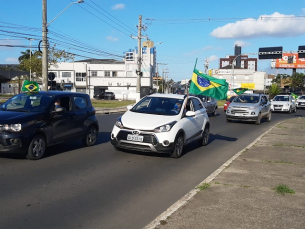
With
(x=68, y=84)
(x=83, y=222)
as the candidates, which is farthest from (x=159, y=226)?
(x=68, y=84)

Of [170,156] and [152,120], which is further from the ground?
[152,120]

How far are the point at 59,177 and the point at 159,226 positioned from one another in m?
3.24

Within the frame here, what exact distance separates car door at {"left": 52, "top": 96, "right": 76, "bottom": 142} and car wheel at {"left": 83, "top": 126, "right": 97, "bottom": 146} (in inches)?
30.1

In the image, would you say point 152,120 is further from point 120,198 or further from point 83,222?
point 83,222

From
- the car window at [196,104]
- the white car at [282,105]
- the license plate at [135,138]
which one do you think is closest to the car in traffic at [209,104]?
the white car at [282,105]

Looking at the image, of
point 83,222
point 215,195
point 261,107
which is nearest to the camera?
point 83,222

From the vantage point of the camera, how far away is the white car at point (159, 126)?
902 cm

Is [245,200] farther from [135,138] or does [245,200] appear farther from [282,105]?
[282,105]

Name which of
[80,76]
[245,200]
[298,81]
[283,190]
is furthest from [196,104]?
[298,81]

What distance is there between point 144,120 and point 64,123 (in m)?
2.14

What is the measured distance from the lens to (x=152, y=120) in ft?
30.6

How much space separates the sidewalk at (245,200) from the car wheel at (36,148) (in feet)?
13.4

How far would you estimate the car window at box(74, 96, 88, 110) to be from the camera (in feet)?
34.6

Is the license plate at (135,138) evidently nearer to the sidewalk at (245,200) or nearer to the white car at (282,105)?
the sidewalk at (245,200)
